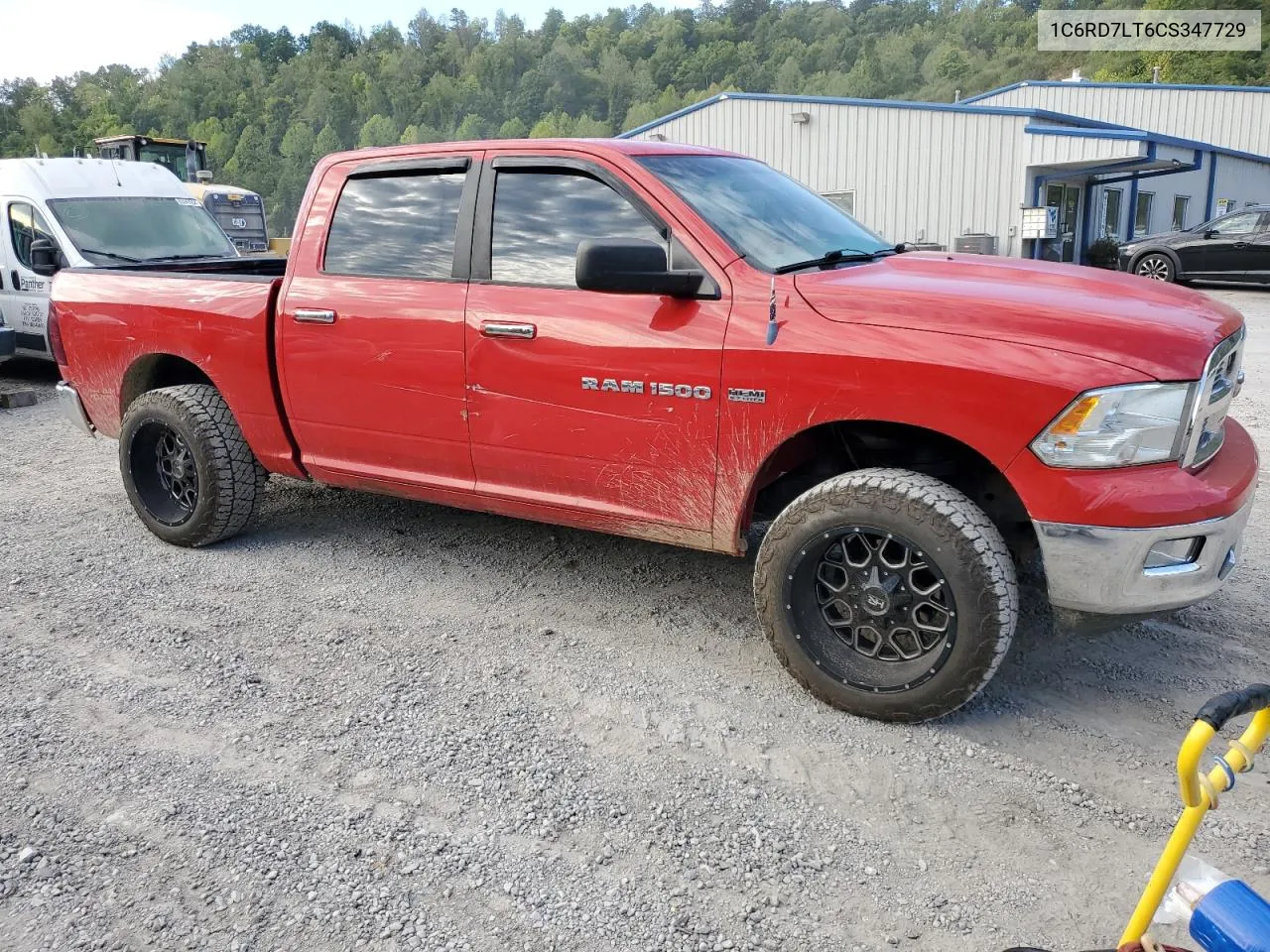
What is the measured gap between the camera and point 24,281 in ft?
32.6

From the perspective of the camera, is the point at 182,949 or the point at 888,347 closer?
the point at 182,949

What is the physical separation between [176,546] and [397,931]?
3362 mm

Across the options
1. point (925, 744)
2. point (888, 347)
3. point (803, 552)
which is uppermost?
point (888, 347)

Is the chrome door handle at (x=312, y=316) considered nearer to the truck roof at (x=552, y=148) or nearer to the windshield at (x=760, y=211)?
the truck roof at (x=552, y=148)

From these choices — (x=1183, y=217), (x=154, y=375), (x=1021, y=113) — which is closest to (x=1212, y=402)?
(x=154, y=375)

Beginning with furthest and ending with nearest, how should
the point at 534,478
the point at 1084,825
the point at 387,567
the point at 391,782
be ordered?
the point at 387,567 < the point at 534,478 < the point at 391,782 < the point at 1084,825

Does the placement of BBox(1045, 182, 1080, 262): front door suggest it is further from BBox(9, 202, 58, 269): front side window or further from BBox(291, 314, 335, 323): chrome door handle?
BBox(291, 314, 335, 323): chrome door handle

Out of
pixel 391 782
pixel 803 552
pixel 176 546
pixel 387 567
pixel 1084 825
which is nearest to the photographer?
pixel 1084 825

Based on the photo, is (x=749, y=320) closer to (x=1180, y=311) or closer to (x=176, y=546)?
(x=1180, y=311)

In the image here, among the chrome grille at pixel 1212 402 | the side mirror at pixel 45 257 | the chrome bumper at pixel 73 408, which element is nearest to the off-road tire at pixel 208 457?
the chrome bumper at pixel 73 408

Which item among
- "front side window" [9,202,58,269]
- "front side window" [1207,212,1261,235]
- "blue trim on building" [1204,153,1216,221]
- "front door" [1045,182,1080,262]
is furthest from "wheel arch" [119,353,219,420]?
"blue trim on building" [1204,153,1216,221]

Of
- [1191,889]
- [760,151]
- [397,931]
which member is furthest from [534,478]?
[760,151]

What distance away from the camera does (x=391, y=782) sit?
2.99m

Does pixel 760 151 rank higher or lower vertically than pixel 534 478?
higher
